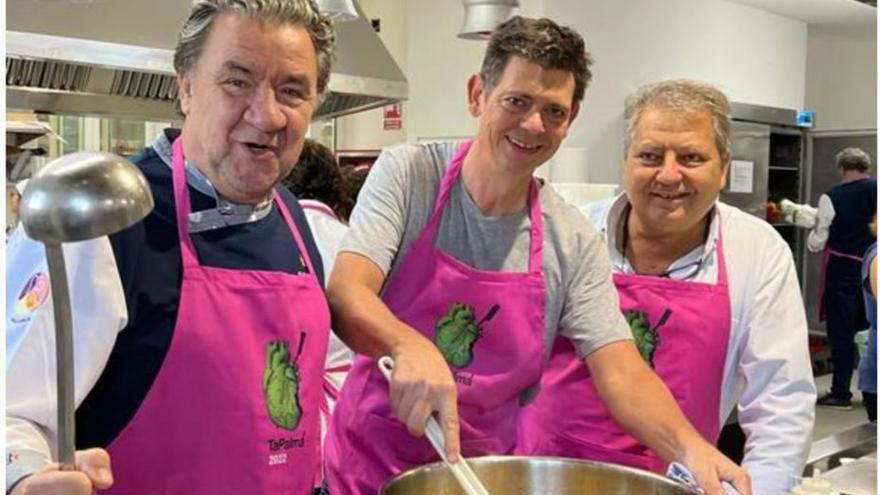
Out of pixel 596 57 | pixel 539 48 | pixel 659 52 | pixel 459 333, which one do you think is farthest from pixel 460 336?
pixel 659 52

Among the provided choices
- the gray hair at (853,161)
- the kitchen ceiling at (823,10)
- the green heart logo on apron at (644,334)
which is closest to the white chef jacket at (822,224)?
the gray hair at (853,161)

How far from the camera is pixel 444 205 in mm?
1410

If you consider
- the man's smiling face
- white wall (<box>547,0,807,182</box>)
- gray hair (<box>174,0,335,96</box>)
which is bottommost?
the man's smiling face

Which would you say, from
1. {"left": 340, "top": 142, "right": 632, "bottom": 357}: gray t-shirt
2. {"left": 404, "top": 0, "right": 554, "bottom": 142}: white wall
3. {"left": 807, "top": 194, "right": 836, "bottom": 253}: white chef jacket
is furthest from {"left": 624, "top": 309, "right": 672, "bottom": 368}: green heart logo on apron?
{"left": 807, "top": 194, "right": 836, "bottom": 253}: white chef jacket

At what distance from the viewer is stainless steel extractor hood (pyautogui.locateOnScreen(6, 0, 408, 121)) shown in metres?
2.45

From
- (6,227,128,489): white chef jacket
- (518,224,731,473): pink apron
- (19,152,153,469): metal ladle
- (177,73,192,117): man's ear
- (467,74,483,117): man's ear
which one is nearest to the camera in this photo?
(19,152,153,469): metal ladle

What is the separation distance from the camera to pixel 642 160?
153 centimetres

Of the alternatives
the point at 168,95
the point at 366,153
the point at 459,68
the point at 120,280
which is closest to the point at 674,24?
the point at 459,68

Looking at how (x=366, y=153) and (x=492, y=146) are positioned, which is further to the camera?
(x=366, y=153)

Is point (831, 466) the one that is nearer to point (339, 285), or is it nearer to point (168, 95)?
point (339, 285)

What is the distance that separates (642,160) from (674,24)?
14.2 ft

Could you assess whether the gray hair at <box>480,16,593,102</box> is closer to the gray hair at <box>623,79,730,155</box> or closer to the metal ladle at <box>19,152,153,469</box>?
the gray hair at <box>623,79,730,155</box>

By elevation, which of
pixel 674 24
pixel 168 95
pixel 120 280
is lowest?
pixel 120 280

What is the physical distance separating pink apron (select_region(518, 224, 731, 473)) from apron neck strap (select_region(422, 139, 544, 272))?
8.0 inches
